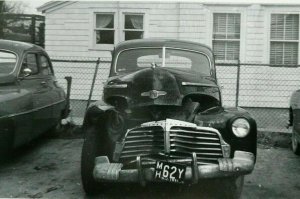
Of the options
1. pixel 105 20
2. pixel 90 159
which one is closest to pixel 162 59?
pixel 90 159

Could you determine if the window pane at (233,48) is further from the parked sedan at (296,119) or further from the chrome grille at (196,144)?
the chrome grille at (196,144)

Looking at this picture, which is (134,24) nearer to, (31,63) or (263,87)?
(263,87)

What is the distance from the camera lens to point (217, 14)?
33.3 feet

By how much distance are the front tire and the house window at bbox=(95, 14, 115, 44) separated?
6.62 m

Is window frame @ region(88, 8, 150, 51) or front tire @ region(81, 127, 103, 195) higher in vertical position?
window frame @ region(88, 8, 150, 51)

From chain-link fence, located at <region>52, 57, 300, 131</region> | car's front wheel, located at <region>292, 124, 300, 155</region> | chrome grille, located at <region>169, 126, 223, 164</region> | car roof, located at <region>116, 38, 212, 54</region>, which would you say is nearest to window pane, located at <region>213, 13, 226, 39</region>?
chain-link fence, located at <region>52, 57, 300, 131</region>

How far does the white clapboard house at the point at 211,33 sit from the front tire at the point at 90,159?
5.53m

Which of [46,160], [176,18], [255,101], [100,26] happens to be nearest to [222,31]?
[176,18]

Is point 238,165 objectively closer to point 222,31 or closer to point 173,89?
point 173,89

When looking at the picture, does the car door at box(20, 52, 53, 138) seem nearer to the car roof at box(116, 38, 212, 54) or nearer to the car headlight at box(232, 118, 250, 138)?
the car roof at box(116, 38, 212, 54)

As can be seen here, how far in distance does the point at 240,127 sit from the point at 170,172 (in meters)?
0.87

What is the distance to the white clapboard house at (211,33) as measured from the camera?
32.5 ft

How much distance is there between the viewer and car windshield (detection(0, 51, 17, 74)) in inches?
229

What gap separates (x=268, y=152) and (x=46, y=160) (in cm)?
333
